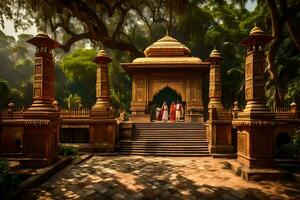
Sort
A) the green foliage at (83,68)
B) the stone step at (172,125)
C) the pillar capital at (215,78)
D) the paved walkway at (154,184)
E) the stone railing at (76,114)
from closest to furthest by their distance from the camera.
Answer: the paved walkway at (154,184) → the stone railing at (76,114) → the pillar capital at (215,78) → the stone step at (172,125) → the green foliage at (83,68)

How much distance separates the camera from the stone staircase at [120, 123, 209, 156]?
45.5 feet

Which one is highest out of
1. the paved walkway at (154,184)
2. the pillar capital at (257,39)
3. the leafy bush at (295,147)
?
the pillar capital at (257,39)

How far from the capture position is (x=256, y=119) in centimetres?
933

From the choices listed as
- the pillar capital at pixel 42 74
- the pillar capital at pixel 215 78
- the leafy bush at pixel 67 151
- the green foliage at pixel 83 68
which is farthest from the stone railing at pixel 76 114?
the green foliage at pixel 83 68

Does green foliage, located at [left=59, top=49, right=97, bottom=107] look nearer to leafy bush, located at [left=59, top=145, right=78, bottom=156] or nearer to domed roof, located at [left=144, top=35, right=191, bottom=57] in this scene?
domed roof, located at [left=144, top=35, right=191, bottom=57]

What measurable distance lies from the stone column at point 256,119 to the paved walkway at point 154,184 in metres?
0.94

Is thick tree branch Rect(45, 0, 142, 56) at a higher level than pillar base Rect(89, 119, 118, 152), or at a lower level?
higher

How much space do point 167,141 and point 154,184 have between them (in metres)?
6.59

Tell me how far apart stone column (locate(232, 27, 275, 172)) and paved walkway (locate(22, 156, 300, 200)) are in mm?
938

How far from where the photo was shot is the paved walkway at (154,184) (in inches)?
282

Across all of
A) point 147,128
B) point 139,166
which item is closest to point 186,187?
point 139,166

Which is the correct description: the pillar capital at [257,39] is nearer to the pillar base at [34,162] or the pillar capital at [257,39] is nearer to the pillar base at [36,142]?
the pillar base at [36,142]

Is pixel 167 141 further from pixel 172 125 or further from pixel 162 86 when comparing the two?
pixel 162 86

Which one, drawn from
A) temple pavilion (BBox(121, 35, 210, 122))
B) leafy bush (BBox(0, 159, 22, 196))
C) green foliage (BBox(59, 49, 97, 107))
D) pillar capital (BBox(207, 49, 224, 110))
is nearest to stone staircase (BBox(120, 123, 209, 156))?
pillar capital (BBox(207, 49, 224, 110))
